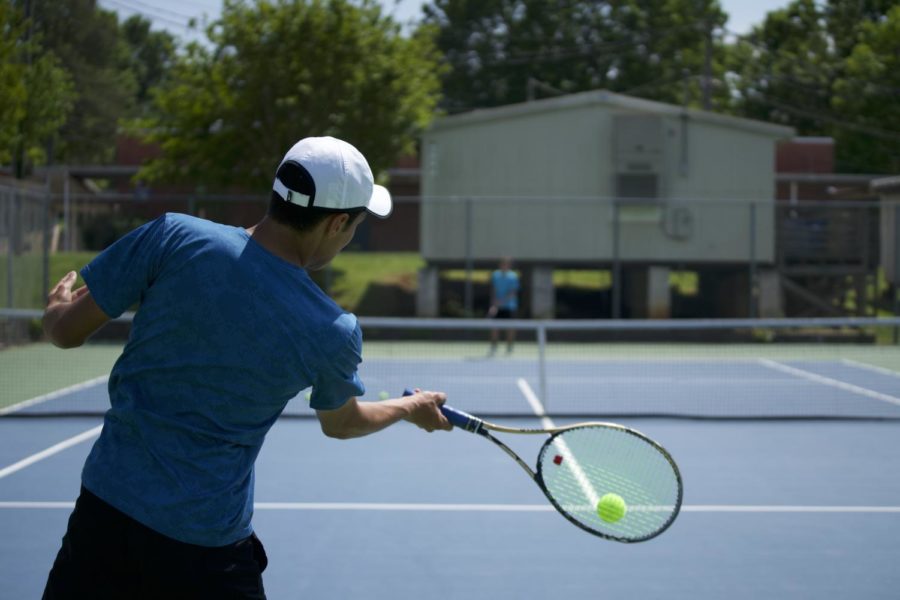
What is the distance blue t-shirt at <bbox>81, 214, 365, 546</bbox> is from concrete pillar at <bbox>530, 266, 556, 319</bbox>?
20.8 metres

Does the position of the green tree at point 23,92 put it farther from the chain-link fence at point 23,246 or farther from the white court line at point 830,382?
the white court line at point 830,382

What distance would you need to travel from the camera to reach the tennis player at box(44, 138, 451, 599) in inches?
100.0

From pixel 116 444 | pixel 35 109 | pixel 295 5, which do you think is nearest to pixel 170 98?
pixel 295 5

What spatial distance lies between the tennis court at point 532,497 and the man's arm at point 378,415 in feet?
6.74

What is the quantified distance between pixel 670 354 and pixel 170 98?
1216cm

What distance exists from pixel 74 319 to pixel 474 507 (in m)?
4.72

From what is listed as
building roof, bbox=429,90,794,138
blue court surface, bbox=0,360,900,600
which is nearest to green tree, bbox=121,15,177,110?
building roof, bbox=429,90,794,138

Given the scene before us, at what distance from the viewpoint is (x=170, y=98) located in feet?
81.6

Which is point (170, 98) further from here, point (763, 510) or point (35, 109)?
point (763, 510)

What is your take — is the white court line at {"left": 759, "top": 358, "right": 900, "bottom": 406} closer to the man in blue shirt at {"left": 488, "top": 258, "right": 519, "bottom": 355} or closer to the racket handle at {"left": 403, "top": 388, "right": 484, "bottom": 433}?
the man in blue shirt at {"left": 488, "top": 258, "right": 519, "bottom": 355}

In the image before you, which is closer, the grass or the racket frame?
the racket frame

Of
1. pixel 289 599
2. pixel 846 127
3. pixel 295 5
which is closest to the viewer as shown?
pixel 289 599

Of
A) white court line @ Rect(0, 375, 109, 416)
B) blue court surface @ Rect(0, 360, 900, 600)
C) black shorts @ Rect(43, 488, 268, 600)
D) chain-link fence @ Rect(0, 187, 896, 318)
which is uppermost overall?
chain-link fence @ Rect(0, 187, 896, 318)

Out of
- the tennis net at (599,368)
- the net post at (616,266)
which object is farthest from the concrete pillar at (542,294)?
the net post at (616,266)
